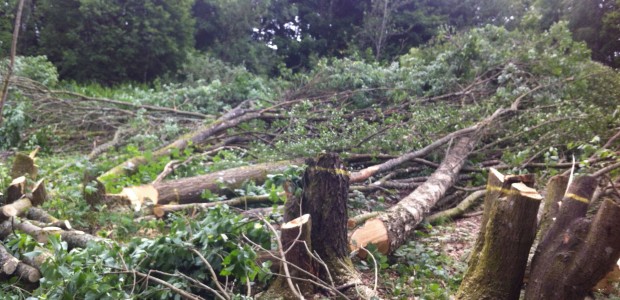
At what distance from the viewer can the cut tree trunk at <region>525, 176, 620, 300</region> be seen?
2154 millimetres

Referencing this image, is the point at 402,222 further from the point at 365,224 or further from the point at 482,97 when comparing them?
the point at 482,97

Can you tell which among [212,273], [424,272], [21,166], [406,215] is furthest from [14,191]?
[424,272]

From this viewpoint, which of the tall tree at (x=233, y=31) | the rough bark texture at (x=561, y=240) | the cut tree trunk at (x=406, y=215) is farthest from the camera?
the tall tree at (x=233, y=31)

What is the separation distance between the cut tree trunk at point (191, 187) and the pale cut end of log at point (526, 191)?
205cm

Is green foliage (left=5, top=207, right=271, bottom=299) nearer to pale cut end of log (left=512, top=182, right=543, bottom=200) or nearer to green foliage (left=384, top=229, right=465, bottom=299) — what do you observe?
green foliage (left=384, top=229, right=465, bottom=299)

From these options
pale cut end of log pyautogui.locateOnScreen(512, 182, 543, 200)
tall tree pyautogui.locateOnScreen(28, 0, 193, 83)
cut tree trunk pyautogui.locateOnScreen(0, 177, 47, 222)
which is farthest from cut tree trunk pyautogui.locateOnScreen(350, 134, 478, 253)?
tall tree pyautogui.locateOnScreen(28, 0, 193, 83)

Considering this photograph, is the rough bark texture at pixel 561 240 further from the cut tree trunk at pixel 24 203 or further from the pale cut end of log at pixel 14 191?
the pale cut end of log at pixel 14 191

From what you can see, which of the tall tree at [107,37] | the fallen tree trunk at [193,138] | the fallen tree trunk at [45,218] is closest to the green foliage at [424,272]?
the fallen tree trunk at [45,218]

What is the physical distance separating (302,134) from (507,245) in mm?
4022

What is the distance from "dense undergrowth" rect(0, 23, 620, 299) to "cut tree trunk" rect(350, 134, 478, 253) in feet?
0.46

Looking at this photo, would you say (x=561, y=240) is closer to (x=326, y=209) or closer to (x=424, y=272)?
(x=424, y=272)

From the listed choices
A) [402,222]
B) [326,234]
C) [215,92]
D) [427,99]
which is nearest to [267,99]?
[215,92]

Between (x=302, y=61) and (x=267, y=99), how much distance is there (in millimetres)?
9287

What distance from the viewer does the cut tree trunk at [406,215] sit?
3379mm
